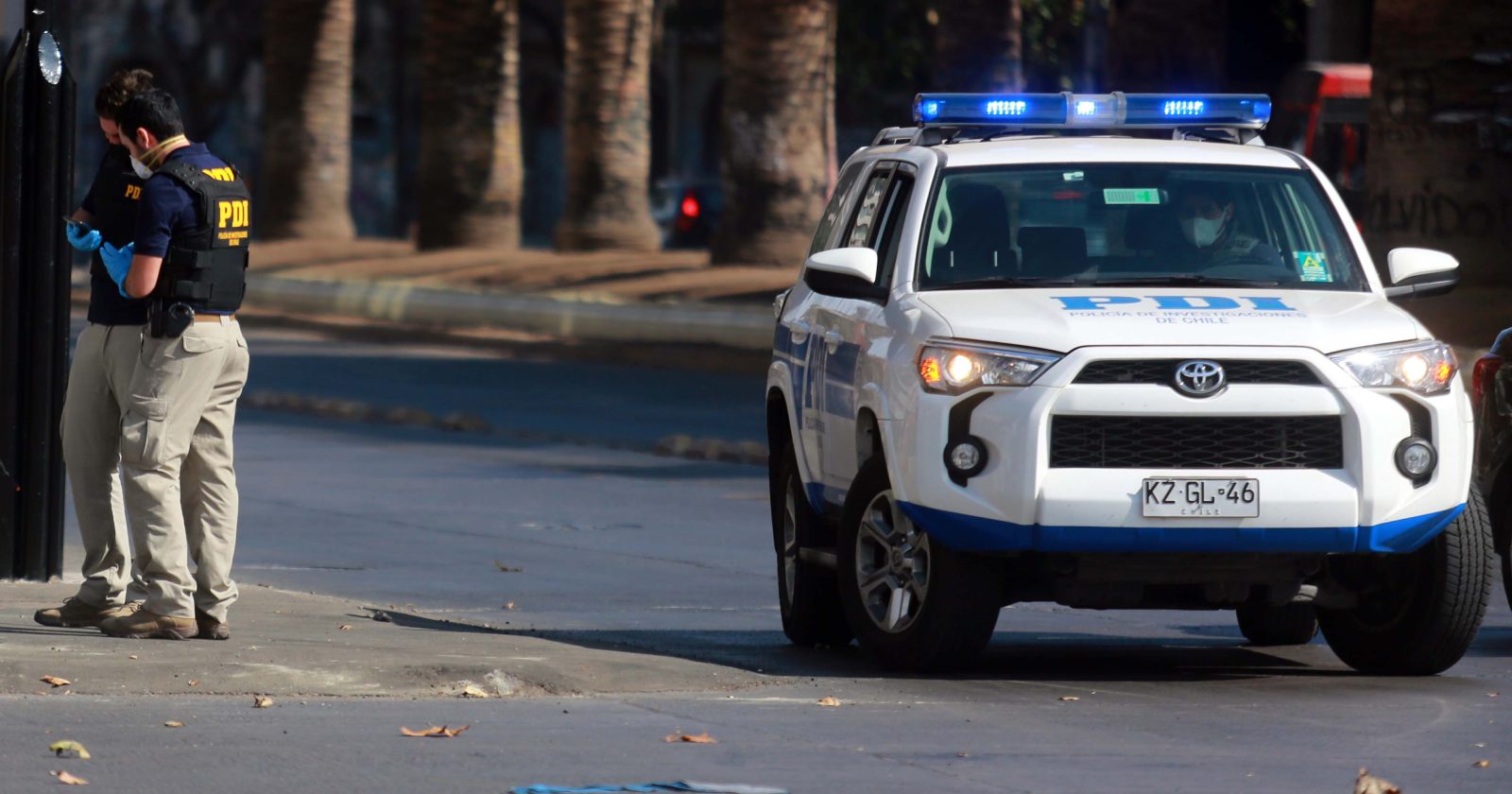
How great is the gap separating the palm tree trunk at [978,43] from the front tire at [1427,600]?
18.9 metres

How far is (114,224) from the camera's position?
29.0 ft

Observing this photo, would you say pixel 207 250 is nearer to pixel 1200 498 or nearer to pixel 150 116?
pixel 150 116

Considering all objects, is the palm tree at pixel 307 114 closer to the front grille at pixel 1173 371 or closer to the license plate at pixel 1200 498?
the front grille at pixel 1173 371

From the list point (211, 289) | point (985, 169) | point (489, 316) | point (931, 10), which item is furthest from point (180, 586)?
point (931, 10)

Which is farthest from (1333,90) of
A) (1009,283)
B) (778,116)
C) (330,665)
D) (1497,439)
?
(330,665)

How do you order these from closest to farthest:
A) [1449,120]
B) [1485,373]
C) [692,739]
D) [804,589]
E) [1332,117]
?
1. [692,739]
2. [804,589]
3. [1485,373]
4. [1449,120]
5. [1332,117]

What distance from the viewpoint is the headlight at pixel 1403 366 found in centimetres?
836

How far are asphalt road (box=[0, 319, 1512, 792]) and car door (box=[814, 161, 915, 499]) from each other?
0.70 meters

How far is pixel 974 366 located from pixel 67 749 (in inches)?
116

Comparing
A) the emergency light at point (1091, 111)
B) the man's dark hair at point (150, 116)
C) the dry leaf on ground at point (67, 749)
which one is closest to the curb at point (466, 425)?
the emergency light at point (1091, 111)

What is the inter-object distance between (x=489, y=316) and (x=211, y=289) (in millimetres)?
22717

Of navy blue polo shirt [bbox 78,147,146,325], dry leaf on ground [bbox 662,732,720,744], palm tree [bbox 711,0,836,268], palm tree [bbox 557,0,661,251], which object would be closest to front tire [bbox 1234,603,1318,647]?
dry leaf on ground [bbox 662,732,720,744]

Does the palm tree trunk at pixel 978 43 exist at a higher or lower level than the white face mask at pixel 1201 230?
higher

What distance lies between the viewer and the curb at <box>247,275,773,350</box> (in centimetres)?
2742
